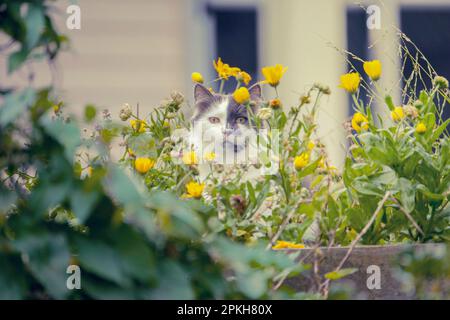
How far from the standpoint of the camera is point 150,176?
220 centimetres

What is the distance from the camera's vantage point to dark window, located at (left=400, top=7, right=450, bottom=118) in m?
4.88

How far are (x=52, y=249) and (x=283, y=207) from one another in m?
0.89

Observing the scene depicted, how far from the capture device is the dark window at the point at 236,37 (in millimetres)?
4746

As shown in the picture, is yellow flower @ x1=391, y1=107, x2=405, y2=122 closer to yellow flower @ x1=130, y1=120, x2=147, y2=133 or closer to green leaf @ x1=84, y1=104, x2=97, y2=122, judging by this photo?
yellow flower @ x1=130, y1=120, x2=147, y2=133

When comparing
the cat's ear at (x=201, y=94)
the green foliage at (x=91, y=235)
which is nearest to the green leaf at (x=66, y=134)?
the green foliage at (x=91, y=235)

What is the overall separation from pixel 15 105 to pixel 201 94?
94.5 inches

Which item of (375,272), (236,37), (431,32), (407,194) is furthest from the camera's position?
(431,32)

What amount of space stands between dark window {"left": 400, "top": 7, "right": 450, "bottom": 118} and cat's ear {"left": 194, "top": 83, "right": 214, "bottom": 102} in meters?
1.80

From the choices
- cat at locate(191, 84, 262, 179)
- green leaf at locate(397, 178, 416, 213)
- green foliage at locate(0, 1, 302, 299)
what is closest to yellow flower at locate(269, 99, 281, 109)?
green leaf at locate(397, 178, 416, 213)

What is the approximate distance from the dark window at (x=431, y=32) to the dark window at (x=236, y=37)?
94cm

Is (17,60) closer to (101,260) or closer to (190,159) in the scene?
(101,260)

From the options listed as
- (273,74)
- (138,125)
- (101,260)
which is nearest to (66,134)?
(101,260)

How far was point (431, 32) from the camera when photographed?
4.89 meters

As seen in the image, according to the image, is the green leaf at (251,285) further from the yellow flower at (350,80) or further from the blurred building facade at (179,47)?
the blurred building facade at (179,47)
